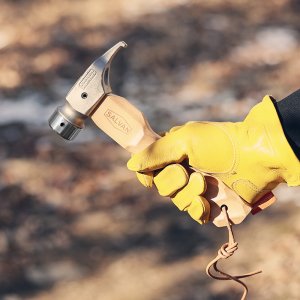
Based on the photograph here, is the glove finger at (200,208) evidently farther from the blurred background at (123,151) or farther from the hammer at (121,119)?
the blurred background at (123,151)

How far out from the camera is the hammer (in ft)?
5.00

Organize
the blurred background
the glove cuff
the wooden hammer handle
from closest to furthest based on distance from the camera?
1. the glove cuff
2. the wooden hammer handle
3. the blurred background

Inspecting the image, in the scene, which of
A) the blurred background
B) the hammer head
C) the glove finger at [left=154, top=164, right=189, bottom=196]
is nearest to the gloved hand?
the glove finger at [left=154, top=164, right=189, bottom=196]

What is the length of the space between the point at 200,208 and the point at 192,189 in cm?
3

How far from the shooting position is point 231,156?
147 cm

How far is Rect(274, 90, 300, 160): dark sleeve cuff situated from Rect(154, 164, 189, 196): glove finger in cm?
19

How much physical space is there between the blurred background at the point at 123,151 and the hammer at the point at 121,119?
0.62m

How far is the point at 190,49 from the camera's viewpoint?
266 cm

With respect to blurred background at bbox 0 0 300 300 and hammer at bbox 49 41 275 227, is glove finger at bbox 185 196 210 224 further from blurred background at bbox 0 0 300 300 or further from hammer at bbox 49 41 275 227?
blurred background at bbox 0 0 300 300

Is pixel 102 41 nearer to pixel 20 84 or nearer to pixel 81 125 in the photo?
pixel 20 84

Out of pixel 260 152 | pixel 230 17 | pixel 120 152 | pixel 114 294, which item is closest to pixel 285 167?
pixel 260 152

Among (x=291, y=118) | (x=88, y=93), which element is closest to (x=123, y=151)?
(x=88, y=93)

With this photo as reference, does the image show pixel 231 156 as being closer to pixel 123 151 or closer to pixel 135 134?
pixel 135 134

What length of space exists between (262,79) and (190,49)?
23 cm
